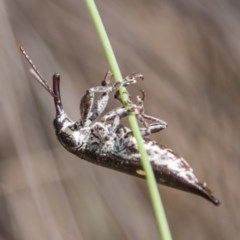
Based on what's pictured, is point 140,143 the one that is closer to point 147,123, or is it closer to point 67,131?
point 147,123

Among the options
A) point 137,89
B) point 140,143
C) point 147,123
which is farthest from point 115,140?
point 137,89

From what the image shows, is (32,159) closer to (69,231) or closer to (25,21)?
(69,231)

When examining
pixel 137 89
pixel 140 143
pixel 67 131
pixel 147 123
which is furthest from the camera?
pixel 137 89

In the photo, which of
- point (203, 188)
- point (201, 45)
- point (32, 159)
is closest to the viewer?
point (203, 188)

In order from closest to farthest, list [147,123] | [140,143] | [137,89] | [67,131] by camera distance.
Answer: [140,143] < [147,123] < [67,131] < [137,89]

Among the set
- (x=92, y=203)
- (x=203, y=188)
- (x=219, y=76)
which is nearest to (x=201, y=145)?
(x=219, y=76)

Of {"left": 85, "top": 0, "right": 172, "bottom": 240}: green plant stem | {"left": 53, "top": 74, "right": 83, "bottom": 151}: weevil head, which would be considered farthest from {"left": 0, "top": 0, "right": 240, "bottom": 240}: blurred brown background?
{"left": 85, "top": 0, "right": 172, "bottom": 240}: green plant stem

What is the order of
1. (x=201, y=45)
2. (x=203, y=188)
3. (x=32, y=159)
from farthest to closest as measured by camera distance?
1. (x=201, y=45)
2. (x=32, y=159)
3. (x=203, y=188)

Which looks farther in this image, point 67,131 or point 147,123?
point 67,131
